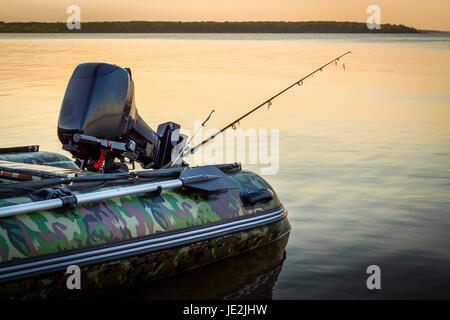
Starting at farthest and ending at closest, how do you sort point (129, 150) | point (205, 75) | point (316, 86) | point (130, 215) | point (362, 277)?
point (205, 75) < point (316, 86) < point (129, 150) < point (362, 277) < point (130, 215)

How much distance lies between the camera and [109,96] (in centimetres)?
499

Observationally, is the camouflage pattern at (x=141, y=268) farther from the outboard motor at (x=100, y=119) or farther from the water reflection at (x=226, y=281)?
the outboard motor at (x=100, y=119)

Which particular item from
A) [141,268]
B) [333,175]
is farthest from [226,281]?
[333,175]

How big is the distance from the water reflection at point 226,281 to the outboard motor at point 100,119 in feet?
3.52

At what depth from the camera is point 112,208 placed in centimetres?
418

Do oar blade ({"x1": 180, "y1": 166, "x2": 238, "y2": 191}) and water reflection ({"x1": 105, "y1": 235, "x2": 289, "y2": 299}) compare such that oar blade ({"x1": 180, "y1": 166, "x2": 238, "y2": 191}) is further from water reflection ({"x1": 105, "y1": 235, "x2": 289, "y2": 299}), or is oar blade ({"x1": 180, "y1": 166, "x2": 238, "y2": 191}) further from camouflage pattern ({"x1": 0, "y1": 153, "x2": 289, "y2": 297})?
water reflection ({"x1": 105, "y1": 235, "x2": 289, "y2": 299})

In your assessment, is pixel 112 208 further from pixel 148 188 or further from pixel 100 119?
pixel 100 119

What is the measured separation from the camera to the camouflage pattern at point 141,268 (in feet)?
12.1

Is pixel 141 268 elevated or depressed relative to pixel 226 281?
elevated

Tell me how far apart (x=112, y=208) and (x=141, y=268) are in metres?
0.43

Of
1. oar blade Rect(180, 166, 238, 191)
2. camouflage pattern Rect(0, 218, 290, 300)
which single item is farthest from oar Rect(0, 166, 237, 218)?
camouflage pattern Rect(0, 218, 290, 300)

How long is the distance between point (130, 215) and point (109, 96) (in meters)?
1.17
